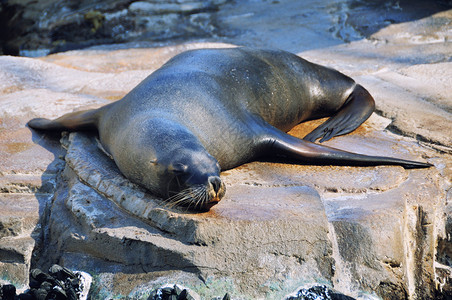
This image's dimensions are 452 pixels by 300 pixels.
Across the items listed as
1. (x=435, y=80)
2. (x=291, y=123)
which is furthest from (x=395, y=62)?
(x=291, y=123)

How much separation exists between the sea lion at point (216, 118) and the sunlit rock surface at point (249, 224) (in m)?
0.12

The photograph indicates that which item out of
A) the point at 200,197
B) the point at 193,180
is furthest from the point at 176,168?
the point at 200,197

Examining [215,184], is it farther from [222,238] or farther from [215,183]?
[222,238]

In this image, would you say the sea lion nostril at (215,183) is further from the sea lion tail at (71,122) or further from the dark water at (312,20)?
the dark water at (312,20)

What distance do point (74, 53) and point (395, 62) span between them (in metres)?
4.11

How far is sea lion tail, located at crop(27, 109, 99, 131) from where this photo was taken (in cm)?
459

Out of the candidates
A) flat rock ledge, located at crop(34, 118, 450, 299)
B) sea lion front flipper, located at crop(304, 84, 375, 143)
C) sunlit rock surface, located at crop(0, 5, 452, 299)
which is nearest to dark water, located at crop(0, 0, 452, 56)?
sea lion front flipper, located at crop(304, 84, 375, 143)

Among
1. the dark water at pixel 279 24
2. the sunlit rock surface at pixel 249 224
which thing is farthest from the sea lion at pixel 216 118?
the dark water at pixel 279 24

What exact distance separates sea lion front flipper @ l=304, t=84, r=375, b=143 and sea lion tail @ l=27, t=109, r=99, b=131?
1737 mm

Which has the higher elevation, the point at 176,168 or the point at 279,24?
the point at 176,168

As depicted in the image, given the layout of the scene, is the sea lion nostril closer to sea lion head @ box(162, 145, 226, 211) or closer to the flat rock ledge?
sea lion head @ box(162, 145, 226, 211)

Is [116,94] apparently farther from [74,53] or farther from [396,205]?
[396,205]

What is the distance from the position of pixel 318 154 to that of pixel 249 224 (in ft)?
3.85

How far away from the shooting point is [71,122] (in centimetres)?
470
